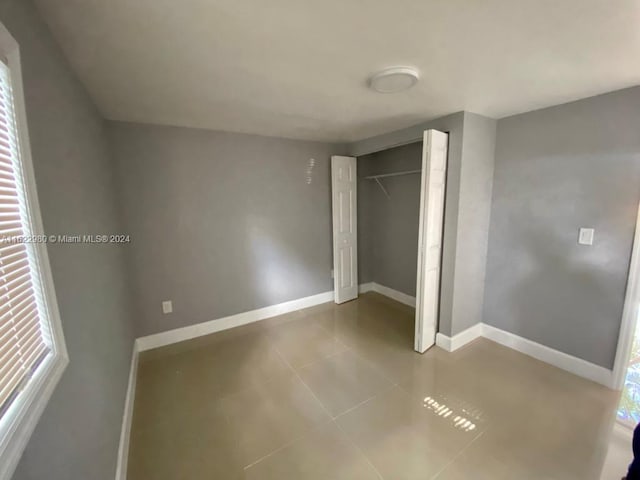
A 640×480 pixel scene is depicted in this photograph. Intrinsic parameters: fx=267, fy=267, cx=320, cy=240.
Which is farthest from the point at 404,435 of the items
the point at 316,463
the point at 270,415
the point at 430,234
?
the point at 430,234

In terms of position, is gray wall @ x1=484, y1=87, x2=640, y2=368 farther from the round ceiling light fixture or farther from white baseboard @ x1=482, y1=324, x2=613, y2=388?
the round ceiling light fixture

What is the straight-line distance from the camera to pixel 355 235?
3.88 meters

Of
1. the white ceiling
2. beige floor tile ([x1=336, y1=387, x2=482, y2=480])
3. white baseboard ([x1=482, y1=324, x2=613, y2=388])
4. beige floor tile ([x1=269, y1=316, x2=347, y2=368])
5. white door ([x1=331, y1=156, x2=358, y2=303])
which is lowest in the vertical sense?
beige floor tile ([x1=336, y1=387, x2=482, y2=480])

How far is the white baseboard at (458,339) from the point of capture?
258 cm

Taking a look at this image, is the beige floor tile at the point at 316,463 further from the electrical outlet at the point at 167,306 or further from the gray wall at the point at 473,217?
the electrical outlet at the point at 167,306

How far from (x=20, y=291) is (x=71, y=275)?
418mm

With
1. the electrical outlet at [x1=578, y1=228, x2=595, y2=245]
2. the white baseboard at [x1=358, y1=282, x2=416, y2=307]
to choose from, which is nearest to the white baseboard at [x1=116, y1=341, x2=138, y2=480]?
the white baseboard at [x1=358, y1=282, x2=416, y2=307]

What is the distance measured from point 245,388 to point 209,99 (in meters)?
2.24

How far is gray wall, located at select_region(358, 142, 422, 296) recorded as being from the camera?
3562 mm

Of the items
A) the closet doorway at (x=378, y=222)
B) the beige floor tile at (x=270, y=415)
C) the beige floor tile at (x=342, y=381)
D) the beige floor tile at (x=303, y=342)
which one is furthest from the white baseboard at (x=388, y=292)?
the beige floor tile at (x=270, y=415)

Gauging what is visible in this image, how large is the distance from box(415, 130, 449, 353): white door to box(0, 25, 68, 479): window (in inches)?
→ 91.5

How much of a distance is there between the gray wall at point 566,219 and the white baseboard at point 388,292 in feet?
3.78

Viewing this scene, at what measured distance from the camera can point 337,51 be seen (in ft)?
4.44

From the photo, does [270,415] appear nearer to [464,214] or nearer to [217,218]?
[217,218]
